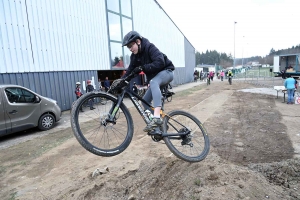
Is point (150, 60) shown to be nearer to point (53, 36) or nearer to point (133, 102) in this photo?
point (133, 102)

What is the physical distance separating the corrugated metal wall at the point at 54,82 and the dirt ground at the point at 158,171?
4929mm

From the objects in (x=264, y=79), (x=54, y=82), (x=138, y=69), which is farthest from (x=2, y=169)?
(x=264, y=79)

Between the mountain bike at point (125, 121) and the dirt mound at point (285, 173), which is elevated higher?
the mountain bike at point (125, 121)

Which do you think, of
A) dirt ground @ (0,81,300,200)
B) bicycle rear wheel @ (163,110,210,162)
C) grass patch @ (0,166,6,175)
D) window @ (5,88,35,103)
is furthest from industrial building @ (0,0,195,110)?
bicycle rear wheel @ (163,110,210,162)

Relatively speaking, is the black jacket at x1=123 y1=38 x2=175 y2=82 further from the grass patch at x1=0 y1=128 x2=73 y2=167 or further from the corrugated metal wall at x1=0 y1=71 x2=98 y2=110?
the corrugated metal wall at x1=0 y1=71 x2=98 y2=110

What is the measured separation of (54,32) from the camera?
38.6ft

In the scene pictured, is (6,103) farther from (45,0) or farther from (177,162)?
(45,0)

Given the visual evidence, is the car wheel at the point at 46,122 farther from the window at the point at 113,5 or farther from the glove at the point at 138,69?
the window at the point at 113,5

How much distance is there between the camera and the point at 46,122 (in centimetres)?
838

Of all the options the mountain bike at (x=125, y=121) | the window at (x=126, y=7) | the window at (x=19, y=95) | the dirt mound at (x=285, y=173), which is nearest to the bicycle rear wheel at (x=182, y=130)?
the mountain bike at (x=125, y=121)

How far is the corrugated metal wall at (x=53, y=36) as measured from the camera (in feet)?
32.3

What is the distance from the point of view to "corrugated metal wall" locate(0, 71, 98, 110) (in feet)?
33.5

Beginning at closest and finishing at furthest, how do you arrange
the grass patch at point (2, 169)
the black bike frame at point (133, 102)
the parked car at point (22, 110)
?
1. the black bike frame at point (133, 102)
2. the grass patch at point (2, 169)
3. the parked car at point (22, 110)

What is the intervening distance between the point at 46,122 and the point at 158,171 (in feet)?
20.4
